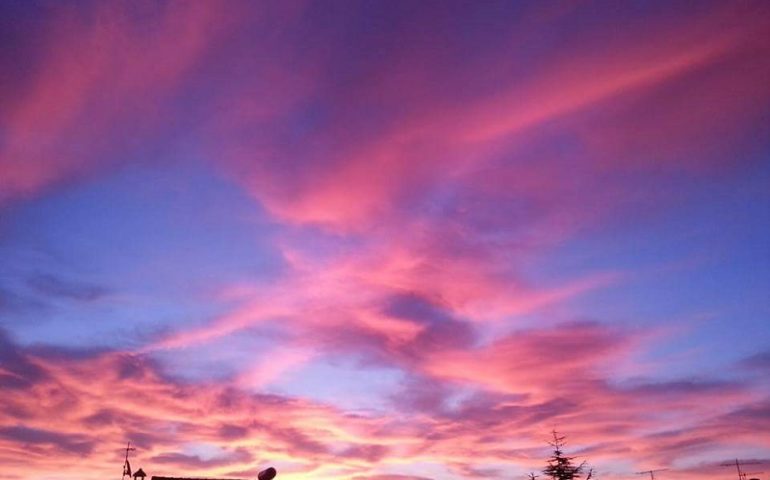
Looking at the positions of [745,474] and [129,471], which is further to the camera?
[745,474]

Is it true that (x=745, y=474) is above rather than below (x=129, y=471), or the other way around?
below

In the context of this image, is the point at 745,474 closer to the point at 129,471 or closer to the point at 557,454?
the point at 557,454

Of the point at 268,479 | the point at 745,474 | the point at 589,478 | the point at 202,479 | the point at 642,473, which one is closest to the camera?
the point at 268,479

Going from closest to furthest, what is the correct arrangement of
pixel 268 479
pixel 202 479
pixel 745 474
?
pixel 268 479, pixel 202 479, pixel 745 474

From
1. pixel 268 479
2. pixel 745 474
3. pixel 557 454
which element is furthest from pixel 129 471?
pixel 745 474

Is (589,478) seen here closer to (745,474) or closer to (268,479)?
(268,479)

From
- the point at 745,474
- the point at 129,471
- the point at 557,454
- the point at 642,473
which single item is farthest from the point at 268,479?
the point at 745,474

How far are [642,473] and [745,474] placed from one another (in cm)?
2036

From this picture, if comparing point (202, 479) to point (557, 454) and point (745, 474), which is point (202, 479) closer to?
point (557, 454)

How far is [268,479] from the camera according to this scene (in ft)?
140

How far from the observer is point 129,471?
5222 centimetres

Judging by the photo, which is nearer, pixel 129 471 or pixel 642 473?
pixel 129 471

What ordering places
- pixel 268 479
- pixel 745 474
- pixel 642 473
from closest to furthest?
pixel 268 479, pixel 642 473, pixel 745 474

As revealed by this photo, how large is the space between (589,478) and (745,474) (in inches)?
1882
